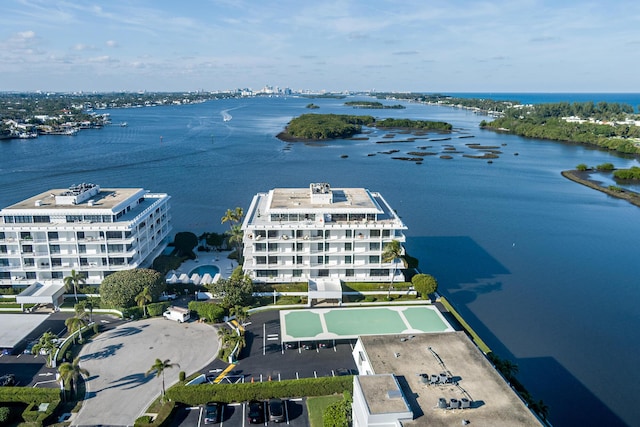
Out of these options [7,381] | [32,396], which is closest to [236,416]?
[32,396]

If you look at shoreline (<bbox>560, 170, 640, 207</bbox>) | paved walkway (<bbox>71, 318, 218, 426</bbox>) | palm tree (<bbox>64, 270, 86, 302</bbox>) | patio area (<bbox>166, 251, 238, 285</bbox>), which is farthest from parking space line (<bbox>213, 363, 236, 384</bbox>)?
shoreline (<bbox>560, 170, 640, 207</bbox>)

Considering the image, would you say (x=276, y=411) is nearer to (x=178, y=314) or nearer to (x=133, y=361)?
(x=133, y=361)

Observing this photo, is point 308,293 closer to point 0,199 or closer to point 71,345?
point 71,345

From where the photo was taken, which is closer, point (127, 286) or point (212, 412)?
point (212, 412)

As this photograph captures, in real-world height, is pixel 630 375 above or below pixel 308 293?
below

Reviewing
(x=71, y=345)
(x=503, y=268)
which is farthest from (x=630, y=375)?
(x=71, y=345)

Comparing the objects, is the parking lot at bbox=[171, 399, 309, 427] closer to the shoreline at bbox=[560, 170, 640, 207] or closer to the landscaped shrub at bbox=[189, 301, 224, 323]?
the landscaped shrub at bbox=[189, 301, 224, 323]
